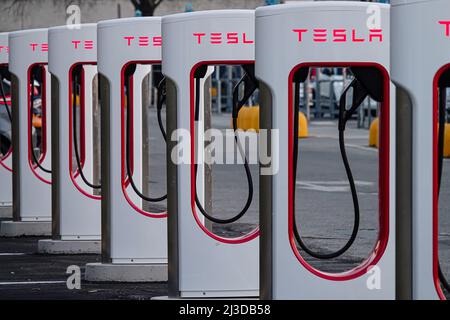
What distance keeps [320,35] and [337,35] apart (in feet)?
0.29

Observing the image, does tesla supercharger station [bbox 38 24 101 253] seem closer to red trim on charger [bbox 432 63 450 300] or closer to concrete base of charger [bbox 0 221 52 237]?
concrete base of charger [bbox 0 221 52 237]

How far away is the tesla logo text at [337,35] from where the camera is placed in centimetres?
606

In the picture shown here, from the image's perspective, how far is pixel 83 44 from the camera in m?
9.89

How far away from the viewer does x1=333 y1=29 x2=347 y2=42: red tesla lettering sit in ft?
20.1

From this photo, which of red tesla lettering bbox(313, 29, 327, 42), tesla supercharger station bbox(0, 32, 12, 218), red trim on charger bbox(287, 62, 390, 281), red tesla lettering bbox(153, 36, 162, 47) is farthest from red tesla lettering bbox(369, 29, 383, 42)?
tesla supercharger station bbox(0, 32, 12, 218)

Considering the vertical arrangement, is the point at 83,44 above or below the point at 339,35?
above

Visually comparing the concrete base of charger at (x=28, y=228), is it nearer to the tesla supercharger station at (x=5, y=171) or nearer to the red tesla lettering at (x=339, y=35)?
the tesla supercharger station at (x=5, y=171)

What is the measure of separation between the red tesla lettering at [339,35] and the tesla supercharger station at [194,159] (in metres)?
1.27

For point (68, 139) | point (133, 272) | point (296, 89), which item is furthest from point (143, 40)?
point (296, 89)

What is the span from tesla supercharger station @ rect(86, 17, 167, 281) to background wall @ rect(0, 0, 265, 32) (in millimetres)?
41747

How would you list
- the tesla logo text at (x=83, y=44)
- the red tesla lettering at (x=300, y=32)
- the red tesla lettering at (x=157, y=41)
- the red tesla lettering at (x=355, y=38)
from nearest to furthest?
the red tesla lettering at (x=300, y=32) → the red tesla lettering at (x=355, y=38) → the red tesla lettering at (x=157, y=41) → the tesla logo text at (x=83, y=44)

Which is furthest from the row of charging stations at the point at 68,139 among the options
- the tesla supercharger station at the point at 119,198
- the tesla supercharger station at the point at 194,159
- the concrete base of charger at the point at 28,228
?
the tesla supercharger station at the point at 194,159

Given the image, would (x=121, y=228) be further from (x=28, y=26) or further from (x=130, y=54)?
(x=28, y=26)

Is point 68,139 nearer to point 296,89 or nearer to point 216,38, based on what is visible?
point 216,38
